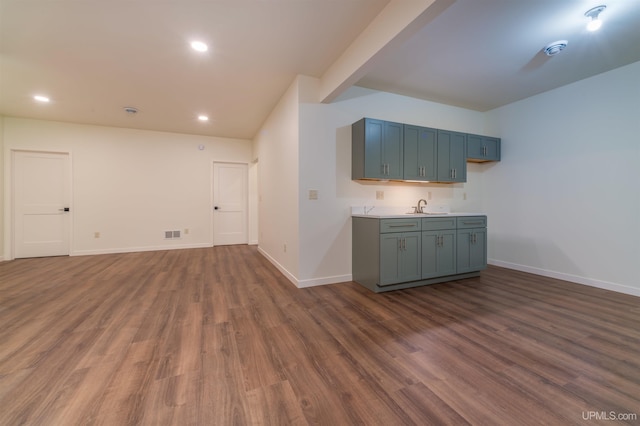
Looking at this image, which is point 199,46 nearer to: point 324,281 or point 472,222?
point 324,281

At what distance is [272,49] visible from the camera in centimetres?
259

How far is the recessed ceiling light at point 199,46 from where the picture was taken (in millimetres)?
2485

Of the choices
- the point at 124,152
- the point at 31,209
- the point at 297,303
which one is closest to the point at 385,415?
the point at 297,303

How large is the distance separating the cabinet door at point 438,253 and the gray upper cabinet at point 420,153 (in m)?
0.87

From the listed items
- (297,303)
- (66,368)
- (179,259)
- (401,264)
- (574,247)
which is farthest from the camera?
(179,259)

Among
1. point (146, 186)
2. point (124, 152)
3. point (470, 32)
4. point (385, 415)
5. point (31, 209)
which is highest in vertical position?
point (470, 32)

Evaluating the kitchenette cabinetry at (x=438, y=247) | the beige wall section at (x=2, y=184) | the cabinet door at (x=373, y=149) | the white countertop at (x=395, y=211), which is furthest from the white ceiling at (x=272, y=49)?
the kitchenette cabinetry at (x=438, y=247)

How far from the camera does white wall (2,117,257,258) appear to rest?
4.82m

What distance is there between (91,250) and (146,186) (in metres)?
1.68

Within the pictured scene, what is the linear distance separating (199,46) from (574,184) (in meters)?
5.14

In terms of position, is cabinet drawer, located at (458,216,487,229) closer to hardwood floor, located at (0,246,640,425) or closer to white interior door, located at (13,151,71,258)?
hardwood floor, located at (0,246,640,425)

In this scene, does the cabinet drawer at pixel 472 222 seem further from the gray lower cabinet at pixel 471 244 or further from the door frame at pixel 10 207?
the door frame at pixel 10 207

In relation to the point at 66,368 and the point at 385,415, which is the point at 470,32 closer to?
the point at 385,415

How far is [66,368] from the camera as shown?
1574 mm
